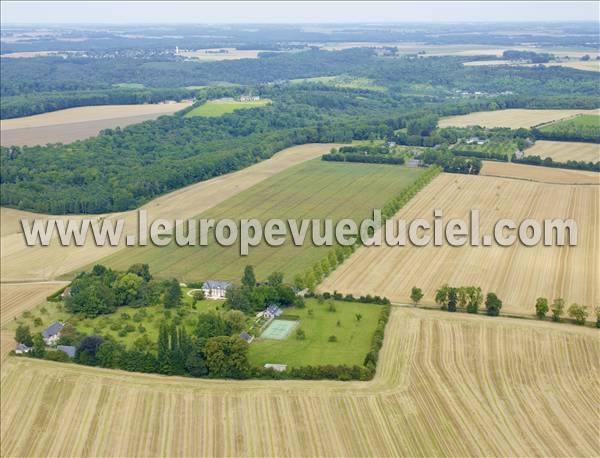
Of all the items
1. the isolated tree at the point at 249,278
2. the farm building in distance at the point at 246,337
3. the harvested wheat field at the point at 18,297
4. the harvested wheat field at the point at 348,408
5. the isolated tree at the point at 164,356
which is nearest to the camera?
the harvested wheat field at the point at 348,408

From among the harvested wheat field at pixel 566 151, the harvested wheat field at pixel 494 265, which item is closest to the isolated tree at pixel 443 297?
the harvested wheat field at pixel 494 265

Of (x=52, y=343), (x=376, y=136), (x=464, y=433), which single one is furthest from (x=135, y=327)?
(x=376, y=136)

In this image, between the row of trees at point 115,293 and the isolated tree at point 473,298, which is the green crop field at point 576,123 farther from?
the row of trees at point 115,293

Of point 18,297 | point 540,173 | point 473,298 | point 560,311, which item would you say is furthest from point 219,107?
point 560,311

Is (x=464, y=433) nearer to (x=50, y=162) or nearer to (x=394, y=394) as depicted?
(x=394, y=394)

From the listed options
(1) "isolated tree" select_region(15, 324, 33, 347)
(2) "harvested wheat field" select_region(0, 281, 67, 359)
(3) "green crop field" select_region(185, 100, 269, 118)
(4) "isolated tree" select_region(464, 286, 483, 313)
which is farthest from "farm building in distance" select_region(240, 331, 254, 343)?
(3) "green crop field" select_region(185, 100, 269, 118)

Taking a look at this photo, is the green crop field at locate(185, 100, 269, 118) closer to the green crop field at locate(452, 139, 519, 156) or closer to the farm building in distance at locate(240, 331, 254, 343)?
the green crop field at locate(452, 139, 519, 156)
